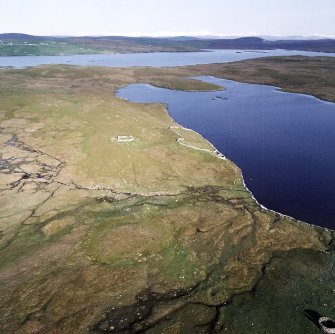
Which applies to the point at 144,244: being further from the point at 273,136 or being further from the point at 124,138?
the point at 273,136

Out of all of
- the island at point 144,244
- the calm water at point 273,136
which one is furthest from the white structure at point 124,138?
the calm water at point 273,136

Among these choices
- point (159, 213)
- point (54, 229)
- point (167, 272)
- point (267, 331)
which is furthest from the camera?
point (159, 213)

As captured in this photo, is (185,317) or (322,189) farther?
(322,189)

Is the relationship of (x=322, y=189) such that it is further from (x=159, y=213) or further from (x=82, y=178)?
(x=82, y=178)

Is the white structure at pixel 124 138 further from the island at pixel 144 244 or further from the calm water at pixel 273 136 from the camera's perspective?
the calm water at pixel 273 136

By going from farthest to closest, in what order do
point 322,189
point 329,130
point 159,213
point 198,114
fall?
point 198,114 < point 329,130 < point 322,189 < point 159,213

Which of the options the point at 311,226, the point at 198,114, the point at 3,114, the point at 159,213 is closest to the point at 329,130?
the point at 198,114
